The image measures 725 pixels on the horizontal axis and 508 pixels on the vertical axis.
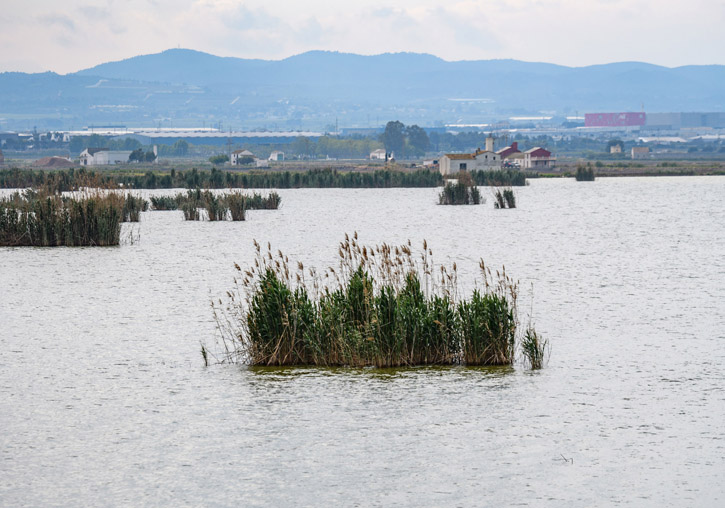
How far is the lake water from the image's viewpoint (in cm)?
1262

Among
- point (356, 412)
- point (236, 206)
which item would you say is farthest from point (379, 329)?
point (236, 206)

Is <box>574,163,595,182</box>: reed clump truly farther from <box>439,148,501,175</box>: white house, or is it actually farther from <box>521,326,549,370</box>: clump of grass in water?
<box>521,326,549,370</box>: clump of grass in water

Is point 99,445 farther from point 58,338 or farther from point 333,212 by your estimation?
point 333,212

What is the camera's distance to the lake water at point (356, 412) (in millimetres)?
12625

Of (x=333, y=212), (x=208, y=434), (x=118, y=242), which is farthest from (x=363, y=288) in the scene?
(x=333, y=212)

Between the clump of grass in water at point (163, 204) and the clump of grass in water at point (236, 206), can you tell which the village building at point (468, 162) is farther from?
the clump of grass in water at point (236, 206)

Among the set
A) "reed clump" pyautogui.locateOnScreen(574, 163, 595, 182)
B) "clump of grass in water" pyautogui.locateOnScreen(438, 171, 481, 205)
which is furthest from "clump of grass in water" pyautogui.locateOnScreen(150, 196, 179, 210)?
"reed clump" pyautogui.locateOnScreen(574, 163, 595, 182)

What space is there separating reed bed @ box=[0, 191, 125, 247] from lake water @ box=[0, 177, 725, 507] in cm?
957

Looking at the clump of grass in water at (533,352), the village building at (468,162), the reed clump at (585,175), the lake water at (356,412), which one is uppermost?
the village building at (468,162)

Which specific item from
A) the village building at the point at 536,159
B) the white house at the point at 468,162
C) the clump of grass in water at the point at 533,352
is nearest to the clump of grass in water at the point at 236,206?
the clump of grass in water at the point at 533,352

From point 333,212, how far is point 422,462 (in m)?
65.9

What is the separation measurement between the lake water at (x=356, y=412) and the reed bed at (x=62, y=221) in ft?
31.4

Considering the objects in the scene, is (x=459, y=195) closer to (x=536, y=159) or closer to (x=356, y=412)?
(x=356, y=412)

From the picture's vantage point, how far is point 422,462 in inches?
535
